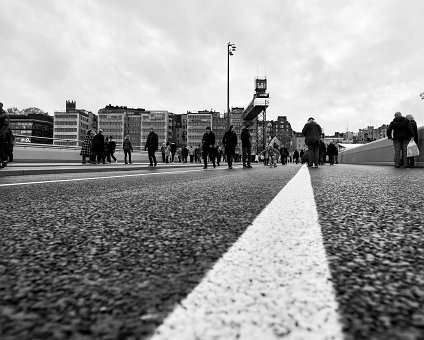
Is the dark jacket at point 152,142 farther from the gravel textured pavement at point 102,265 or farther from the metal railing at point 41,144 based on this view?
the gravel textured pavement at point 102,265

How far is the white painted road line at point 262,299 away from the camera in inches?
28.5

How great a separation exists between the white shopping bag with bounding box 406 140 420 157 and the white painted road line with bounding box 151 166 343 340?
40.4 ft

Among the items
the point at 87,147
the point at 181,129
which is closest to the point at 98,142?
the point at 87,147

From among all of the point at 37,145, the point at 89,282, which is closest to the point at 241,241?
the point at 89,282

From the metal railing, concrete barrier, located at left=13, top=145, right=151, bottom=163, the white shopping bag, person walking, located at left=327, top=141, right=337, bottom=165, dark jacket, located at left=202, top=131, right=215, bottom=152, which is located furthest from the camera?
person walking, located at left=327, top=141, right=337, bottom=165

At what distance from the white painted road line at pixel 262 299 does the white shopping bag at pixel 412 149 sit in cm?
1232

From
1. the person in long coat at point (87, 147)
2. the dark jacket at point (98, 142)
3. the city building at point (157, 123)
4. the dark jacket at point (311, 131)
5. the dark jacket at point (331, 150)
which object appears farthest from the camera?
the city building at point (157, 123)

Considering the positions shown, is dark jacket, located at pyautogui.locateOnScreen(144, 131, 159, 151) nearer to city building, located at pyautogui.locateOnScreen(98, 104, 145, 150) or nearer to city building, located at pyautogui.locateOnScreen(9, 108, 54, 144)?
city building, located at pyautogui.locateOnScreen(98, 104, 145, 150)

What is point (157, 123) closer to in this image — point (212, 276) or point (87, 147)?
point (87, 147)

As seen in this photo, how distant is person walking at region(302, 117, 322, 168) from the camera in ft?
48.2

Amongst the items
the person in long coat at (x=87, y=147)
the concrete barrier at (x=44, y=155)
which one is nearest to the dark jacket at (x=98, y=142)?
the person in long coat at (x=87, y=147)

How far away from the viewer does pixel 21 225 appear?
7.22 feet

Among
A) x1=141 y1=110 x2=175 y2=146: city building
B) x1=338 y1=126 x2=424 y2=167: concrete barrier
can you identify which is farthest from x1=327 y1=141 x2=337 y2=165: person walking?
x1=141 y1=110 x2=175 y2=146: city building

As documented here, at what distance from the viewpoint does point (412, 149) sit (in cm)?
1252
